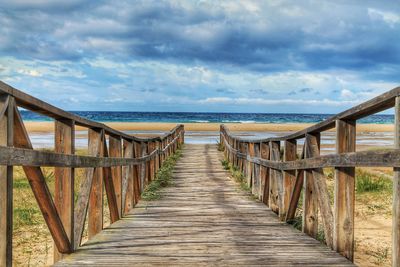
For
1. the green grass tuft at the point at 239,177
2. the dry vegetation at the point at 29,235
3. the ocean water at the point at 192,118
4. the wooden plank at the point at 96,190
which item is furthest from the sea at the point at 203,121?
the wooden plank at the point at 96,190

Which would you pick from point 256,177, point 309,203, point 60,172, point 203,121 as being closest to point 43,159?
point 60,172

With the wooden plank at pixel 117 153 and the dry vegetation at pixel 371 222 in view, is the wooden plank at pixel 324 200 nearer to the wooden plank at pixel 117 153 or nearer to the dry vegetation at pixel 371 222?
Result: the dry vegetation at pixel 371 222

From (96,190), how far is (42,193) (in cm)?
197

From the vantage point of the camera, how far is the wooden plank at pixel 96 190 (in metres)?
5.56

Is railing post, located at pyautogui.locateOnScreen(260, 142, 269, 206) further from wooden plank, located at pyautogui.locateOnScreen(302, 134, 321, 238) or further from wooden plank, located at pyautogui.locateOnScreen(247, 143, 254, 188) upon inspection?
wooden plank, located at pyautogui.locateOnScreen(302, 134, 321, 238)

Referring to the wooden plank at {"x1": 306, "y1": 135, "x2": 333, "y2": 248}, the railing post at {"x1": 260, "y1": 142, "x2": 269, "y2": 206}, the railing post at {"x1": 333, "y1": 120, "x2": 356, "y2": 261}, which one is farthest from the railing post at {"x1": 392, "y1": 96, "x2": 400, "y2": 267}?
the railing post at {"x1": 260, "y1": 142, "x2": 269, "y2": 206}

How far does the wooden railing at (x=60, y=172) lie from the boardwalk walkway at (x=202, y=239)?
0.82ft

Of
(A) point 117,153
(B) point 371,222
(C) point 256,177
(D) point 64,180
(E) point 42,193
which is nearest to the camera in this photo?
(E) point 42,193

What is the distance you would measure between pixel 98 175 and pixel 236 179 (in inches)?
296

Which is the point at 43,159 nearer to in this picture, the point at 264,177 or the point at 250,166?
the point at 264,177

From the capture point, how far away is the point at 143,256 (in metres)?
4.73

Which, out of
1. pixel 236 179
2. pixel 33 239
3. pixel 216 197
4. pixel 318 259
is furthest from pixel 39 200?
pixel 236 179

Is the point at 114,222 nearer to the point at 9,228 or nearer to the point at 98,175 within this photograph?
the point at 98,175

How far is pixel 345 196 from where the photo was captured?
470 centimetres
